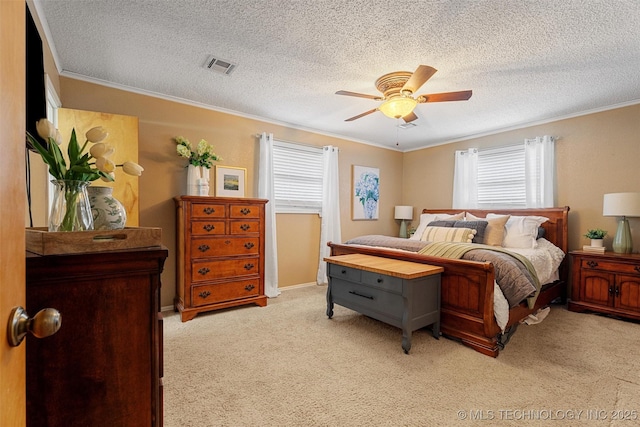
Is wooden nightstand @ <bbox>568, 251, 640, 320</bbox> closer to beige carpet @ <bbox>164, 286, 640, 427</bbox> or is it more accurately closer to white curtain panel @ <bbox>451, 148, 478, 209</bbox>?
beige carpet @ <bbox>164, 286, 640, 427</bbox>

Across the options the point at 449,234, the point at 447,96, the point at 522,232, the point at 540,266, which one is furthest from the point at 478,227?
the point at 447,96

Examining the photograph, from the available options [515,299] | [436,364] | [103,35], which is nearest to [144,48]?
[103,35]

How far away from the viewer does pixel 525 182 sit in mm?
4137

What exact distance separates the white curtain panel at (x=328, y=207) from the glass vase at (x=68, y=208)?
380cm

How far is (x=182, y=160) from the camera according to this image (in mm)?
3482

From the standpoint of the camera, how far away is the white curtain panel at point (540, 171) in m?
3.92

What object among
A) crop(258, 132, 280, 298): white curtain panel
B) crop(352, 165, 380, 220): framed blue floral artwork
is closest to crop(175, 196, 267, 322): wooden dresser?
crop(258, 132, 280, 298): white curtain panel

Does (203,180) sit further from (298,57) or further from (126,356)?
(126,356)

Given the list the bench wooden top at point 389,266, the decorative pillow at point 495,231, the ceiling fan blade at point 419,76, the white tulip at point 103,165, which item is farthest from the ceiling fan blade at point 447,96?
the white tulip at point 103,165

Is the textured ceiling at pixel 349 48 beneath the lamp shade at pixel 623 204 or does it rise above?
above

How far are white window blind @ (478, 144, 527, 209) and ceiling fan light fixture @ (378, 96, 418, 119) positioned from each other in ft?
8.62

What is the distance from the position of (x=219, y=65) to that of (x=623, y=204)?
14.3ft

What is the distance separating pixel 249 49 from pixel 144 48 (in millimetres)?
858

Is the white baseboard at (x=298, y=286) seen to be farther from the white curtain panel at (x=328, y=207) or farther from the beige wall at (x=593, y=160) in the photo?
the beige wall at (x=593, y=160)
